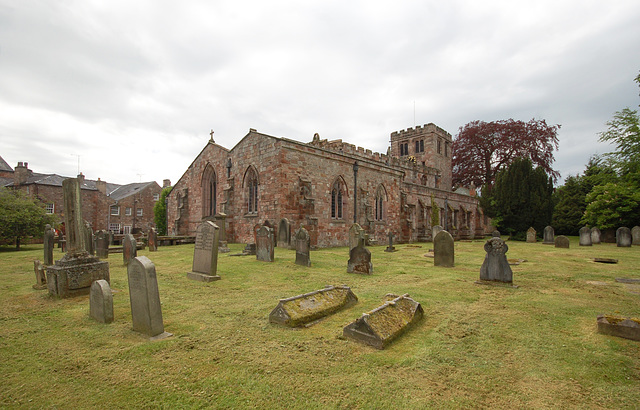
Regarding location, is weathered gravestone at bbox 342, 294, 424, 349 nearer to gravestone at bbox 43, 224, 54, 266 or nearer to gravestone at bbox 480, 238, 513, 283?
gravestone at bbox 480, 238, 513, 283

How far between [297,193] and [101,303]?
13.2 m

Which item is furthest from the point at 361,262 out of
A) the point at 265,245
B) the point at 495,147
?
the point at 495,147

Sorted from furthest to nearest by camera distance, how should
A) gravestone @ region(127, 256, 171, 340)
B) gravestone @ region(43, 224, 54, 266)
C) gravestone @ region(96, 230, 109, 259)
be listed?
gravestone @ region(96, 230, 109, 259) < gravestone @ region(43, 224, 54, 266) < gravestone @ region(127, 256, 171, 340)

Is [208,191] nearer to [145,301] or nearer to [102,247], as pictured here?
[102,247]

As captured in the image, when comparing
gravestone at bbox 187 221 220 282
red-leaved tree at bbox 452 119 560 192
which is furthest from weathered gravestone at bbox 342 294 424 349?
red-leaved tree at bbox 452 119 560 192

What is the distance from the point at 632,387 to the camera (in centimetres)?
323

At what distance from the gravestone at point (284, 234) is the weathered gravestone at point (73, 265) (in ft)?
32.2

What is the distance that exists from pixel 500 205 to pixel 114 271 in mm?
30661

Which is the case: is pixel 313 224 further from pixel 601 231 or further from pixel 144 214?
pixel 144 214

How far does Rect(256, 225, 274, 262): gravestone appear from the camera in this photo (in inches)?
476

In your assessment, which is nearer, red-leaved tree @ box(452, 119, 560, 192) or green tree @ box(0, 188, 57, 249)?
green tree @ box(0, 188, 57, 249)

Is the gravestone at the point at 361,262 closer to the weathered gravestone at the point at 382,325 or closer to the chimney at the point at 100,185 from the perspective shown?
the weathered gravestone at the point at 382,325

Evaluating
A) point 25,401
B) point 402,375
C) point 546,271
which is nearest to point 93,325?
point 25,401

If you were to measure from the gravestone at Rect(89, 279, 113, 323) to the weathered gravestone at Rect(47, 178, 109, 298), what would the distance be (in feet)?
6.60
